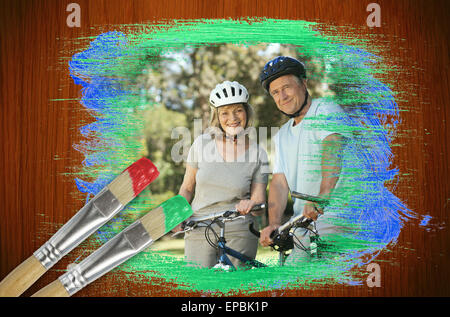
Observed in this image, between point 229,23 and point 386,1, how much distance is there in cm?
69

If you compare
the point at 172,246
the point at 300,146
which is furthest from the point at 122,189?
the point at 300,146

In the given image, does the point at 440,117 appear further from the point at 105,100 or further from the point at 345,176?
the point at 105,100

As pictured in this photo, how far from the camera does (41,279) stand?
1780mm

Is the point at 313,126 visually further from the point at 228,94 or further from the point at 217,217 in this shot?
the point at 217,217

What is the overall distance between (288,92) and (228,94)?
0.86 ft

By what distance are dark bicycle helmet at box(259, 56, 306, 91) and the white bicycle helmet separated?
99mm

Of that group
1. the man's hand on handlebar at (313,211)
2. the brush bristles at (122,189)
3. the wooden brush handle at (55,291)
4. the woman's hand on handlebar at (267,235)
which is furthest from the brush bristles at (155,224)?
the man's hand on handlebar at (313,211)

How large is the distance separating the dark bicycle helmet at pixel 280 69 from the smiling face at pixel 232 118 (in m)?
0.15

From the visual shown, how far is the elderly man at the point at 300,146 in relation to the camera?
70.5 inches

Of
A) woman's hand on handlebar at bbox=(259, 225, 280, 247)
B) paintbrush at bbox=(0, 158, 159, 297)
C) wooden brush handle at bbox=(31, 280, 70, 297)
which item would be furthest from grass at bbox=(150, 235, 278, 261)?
wooden brush handle at bbox=(31, 280, 70, 297)

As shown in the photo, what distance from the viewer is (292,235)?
179cm

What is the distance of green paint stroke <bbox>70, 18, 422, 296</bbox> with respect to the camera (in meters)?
1.78

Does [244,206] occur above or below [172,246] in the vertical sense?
above

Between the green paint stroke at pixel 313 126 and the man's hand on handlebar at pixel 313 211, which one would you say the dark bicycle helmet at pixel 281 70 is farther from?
the man's hand on handlebar at pixel 313 211
